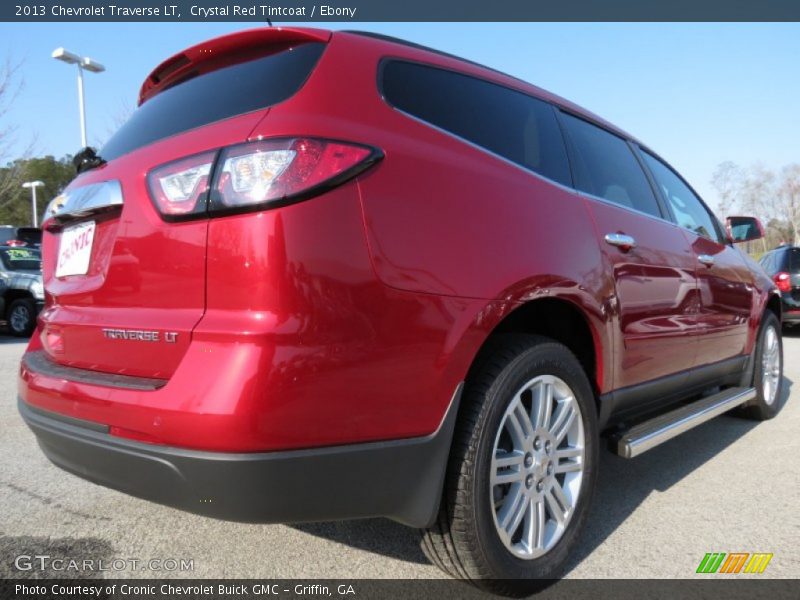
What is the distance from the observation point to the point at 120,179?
1770mm

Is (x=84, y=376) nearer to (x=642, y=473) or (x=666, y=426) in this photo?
(x=666, y=426)

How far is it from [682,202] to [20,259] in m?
11.3

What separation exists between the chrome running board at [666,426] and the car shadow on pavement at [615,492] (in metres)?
0.30

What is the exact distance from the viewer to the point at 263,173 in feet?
4.79

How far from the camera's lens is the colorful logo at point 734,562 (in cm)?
211

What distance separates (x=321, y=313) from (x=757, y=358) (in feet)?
12.4

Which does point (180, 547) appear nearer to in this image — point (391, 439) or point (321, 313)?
point (391, 439)

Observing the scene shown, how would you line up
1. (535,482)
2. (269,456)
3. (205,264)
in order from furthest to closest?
(535,482) < (205,264) < (269,456)

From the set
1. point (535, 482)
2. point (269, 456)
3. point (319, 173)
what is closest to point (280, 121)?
point (319, 173)

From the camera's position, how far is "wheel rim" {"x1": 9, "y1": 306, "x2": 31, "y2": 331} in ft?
33.6

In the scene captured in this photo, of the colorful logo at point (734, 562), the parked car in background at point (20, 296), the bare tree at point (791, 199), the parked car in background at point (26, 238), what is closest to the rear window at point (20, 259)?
the parked car in background at point (20, 296)

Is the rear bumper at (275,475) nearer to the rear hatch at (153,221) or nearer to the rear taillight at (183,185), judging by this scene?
the rear hatch at (153,221)

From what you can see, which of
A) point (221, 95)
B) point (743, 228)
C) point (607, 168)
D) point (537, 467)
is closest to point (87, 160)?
point (221, 95)

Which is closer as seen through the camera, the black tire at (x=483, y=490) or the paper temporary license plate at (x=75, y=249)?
the black tire at (x=483, y=490)
